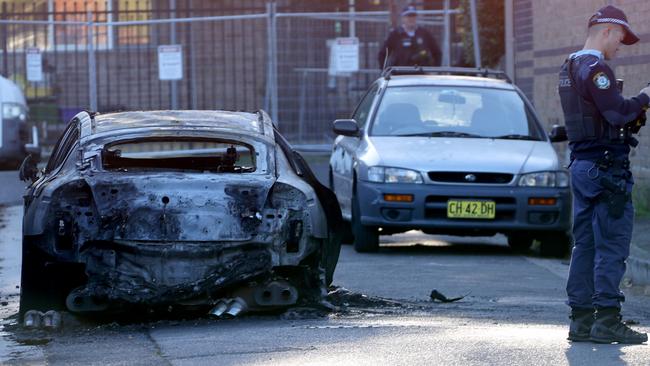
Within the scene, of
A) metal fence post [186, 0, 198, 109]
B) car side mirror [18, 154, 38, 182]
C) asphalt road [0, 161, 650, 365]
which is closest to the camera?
asphalt road [0, 161, 650, 365]

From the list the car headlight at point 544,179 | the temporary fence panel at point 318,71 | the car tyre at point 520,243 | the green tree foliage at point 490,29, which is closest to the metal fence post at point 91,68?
the temporary fence panel at point 318,71

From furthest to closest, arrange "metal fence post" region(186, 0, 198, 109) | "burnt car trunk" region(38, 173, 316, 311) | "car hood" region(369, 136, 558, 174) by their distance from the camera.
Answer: "metal fence post" region(186, 0, 198, 109) → "car hood" region(369, 136, 558, 174) → "burnt car trunk" region(38, 173, 316, 311)

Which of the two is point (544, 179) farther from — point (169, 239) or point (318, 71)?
point (318, 71)

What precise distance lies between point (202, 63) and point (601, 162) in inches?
654

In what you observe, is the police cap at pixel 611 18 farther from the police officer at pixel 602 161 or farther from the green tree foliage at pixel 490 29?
the green tree foliage at pixel 490 29

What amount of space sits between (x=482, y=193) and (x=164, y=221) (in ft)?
15.0

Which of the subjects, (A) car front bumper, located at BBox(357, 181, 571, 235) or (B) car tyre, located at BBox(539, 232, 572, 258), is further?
(B) car tyre, located at BBox(539, 232, 572, 258)

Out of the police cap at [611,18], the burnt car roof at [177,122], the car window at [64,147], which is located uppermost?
the police cap at [611,18]

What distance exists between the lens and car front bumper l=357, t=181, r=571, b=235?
12.3 m

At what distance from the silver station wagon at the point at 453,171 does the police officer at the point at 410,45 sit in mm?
4734

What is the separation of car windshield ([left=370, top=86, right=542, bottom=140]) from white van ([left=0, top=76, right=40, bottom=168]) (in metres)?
9.12

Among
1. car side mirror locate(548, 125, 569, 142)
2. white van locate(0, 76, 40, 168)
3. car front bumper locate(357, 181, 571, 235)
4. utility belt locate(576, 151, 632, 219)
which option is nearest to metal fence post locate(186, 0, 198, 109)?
white van locate(0, 76, 40, 168)

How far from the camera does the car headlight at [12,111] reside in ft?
70.6

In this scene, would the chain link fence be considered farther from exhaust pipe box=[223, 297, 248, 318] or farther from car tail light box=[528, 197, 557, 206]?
exhaust pipe box=[223, 297, 248, 318]
